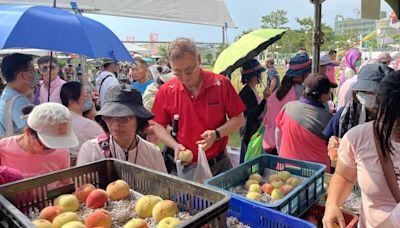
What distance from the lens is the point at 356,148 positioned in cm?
141

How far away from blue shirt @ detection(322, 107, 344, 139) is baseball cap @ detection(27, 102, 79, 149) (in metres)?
1.79

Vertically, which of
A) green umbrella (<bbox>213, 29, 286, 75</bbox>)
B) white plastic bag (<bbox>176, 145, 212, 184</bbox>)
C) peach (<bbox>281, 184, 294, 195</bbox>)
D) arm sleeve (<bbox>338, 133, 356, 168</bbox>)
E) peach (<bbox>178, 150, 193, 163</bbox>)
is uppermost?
green umbrella (<bbox>213, 29, 286, 75</bbox>)

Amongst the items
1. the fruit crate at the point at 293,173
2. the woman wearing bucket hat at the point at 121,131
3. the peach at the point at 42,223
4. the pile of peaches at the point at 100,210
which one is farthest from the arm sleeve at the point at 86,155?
the peach at the point at 42,223

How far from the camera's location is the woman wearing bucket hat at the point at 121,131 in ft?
6.13

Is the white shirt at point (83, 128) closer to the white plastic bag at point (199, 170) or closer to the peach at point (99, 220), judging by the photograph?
the white plastic bag at point (199, 170)

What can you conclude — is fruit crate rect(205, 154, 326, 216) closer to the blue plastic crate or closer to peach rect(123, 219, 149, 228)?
the blue plastic crate

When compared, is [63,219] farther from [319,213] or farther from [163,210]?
[319,213]

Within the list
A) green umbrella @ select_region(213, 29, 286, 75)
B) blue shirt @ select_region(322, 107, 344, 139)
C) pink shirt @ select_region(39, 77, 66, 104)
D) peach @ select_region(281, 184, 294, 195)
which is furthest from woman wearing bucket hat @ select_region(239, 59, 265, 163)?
pink shirt @ select_region(39, 77, 66, 104)

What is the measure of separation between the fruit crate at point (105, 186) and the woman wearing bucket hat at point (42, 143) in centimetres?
47

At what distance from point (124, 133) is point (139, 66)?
10.7ft

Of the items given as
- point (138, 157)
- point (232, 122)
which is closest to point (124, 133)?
point (138, 157)

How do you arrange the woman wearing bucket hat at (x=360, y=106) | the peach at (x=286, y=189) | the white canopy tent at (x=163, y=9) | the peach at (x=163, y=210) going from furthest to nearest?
1. the white canopy tent at (x=163, y=9)
2. the woman wearing bucket hat at (x=360, y=106)
3. the peach at (x=286, y=189)
4. the peach at (x=163, y=210)

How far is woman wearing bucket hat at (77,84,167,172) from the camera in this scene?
1.87 m

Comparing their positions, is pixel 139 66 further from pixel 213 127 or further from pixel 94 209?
pixel 94 209
